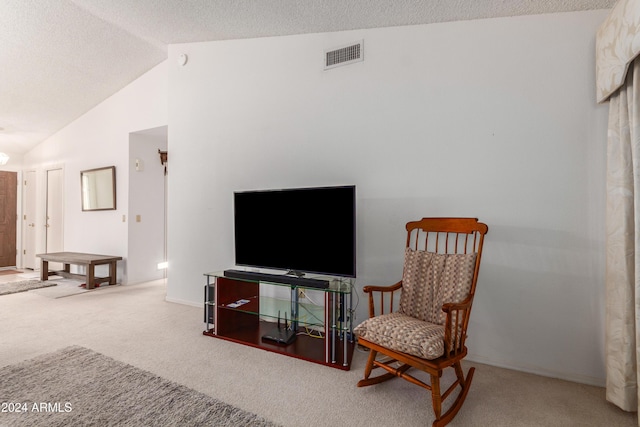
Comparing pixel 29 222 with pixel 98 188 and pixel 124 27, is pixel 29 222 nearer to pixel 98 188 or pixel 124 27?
pixel 98 188

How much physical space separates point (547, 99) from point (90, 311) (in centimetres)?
474

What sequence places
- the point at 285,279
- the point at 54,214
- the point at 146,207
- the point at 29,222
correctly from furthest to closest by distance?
the point at 29,222
the point at 54,214
the point at 146,207
the point at 285,279

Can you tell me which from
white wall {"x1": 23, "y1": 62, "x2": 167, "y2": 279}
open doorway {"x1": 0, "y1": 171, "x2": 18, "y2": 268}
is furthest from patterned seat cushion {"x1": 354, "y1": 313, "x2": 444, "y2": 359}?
open doorway {"x1": 0, "y1": 171, "x2": 18, "y2": 268}

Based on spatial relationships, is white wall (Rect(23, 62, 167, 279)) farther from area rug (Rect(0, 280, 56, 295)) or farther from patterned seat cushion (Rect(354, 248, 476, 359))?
patterned seat cushion (Rect(354, 248, 476, 359))

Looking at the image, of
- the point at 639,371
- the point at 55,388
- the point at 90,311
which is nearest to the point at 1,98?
the point at 90,311

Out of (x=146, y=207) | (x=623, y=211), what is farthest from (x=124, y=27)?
(x=623, y=211)

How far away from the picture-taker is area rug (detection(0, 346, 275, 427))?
1709 mm

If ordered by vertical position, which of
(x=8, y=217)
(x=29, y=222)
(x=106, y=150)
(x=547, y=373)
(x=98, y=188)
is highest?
(x=106, y=150)

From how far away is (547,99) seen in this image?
2.27 m

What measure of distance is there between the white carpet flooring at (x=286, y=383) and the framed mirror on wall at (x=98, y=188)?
7.12 feet

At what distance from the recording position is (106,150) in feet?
17.1

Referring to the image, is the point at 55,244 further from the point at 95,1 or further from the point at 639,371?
the point at 639,371

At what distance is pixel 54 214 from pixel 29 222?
3.34ft

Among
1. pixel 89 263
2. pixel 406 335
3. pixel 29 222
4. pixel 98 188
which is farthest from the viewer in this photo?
pixel 29 222
